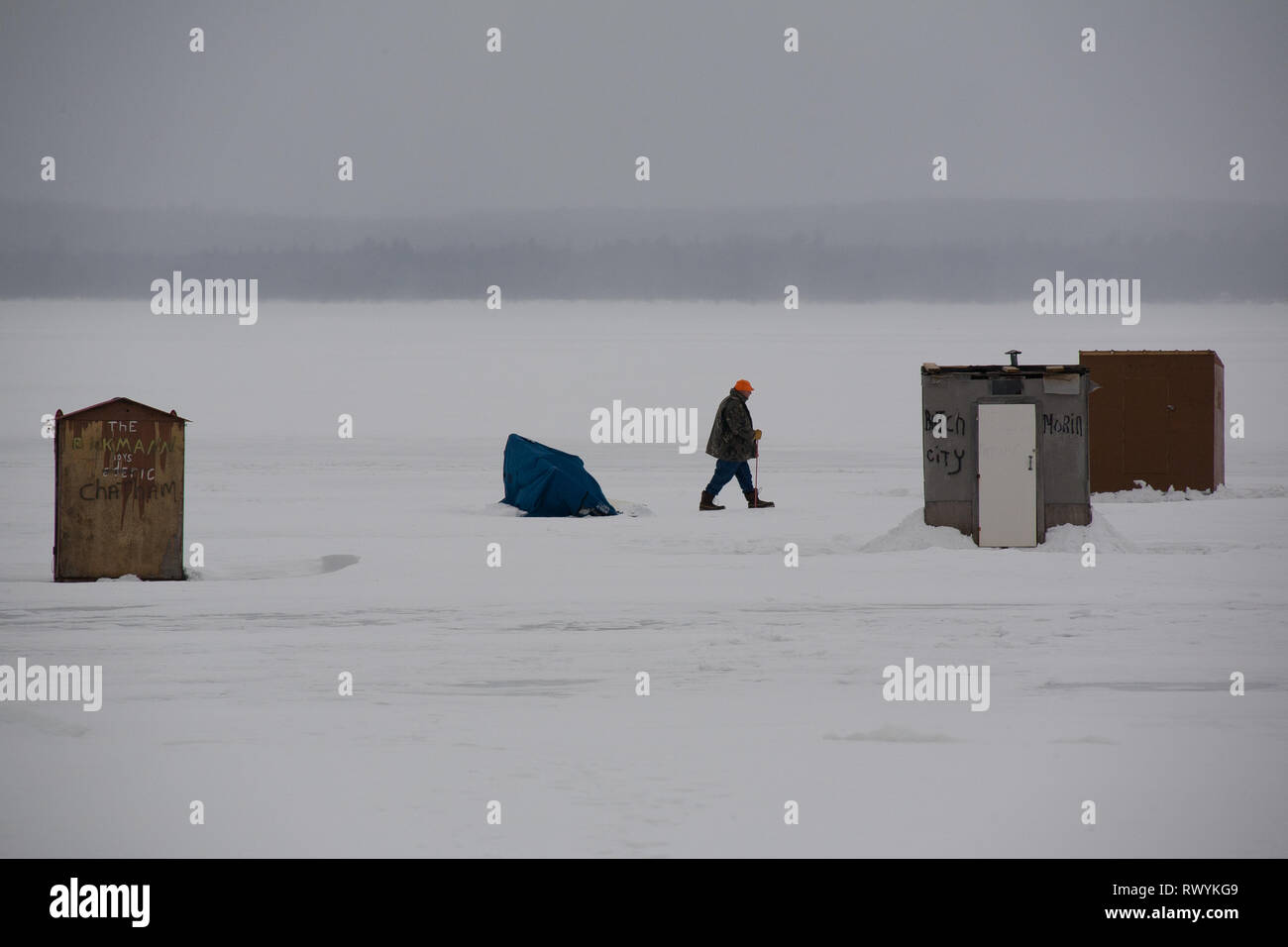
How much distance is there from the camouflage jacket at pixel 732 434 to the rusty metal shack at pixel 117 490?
8.73 meters

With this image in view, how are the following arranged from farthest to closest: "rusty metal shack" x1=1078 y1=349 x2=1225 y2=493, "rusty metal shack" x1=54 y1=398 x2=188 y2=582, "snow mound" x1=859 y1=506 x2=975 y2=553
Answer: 1. "rusty metal shack" x1=1078 y1=349 x2=1225 y2=493
2. "snow mound" x1=859 y1=506 x2=975 y2=553
3. "rusty metal shack" x1=54 y1=398 x2=188 y2=582

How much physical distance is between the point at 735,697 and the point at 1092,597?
17.6 feet

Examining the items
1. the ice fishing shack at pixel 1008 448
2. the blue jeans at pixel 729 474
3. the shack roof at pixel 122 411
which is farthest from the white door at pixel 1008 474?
the shack roof at pixel 122 411

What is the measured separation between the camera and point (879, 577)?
1416cm

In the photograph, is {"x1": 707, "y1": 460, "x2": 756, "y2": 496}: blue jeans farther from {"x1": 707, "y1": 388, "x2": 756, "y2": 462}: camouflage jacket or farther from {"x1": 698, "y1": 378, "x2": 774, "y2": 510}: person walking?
{"x1": 707, "y1": 388, "x2": 756, "y2": 462}: camouflage jacket

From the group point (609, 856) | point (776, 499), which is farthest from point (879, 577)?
point (776, 499)

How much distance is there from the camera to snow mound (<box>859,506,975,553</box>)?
52.4 ft

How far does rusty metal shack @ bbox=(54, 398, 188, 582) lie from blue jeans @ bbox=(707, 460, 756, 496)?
9.12 metres

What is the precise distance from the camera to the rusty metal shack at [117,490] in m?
13.2

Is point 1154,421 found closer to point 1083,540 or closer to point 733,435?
point 733,435

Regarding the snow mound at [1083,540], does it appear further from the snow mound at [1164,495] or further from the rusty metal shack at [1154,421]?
the rusty metal shack at [1154,421]

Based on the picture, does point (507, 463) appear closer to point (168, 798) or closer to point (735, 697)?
point (735, 697)

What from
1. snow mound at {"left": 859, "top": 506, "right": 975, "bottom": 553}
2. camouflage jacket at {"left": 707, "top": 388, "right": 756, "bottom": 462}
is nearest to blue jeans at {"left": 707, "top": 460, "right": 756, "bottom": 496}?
camouflage jacket at {"left": 707, "top": 388, "right": 756, "bottom": 462}

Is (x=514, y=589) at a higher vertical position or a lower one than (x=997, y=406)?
lower
